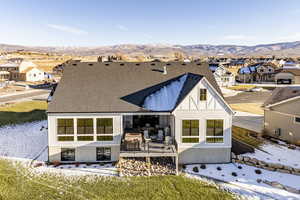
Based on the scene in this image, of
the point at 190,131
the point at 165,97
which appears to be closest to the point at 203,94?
→ the point at 190,131

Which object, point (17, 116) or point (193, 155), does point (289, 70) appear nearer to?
point (193, 155)

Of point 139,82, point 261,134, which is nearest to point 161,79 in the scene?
point 139,82

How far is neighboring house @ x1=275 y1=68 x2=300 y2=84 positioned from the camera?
7250 cm

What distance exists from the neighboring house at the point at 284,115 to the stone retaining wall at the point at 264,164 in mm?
6226

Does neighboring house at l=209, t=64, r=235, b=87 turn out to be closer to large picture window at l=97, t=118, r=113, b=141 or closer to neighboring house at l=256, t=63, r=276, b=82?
neighboring house at l=256, t=63, r=276, b=82

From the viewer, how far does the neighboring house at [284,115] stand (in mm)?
21484

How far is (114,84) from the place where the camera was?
19578mm

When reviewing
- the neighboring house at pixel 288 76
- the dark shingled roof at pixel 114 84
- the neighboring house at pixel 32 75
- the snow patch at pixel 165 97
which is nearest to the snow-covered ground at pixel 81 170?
the dark shingled roof at pixel 114 84

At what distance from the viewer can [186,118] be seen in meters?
17.3

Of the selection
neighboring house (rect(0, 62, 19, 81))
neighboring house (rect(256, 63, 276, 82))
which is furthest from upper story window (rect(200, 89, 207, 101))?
neighboring house (rect(0, 62, 19, 81))

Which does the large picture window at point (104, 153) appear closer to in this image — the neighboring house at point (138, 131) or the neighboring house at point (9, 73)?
the neighboring house at point (138, 131)

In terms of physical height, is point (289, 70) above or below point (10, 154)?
above

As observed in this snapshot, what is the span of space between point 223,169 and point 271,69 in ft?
268

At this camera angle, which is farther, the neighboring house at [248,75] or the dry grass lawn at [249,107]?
the neighboring house at [248,75]
